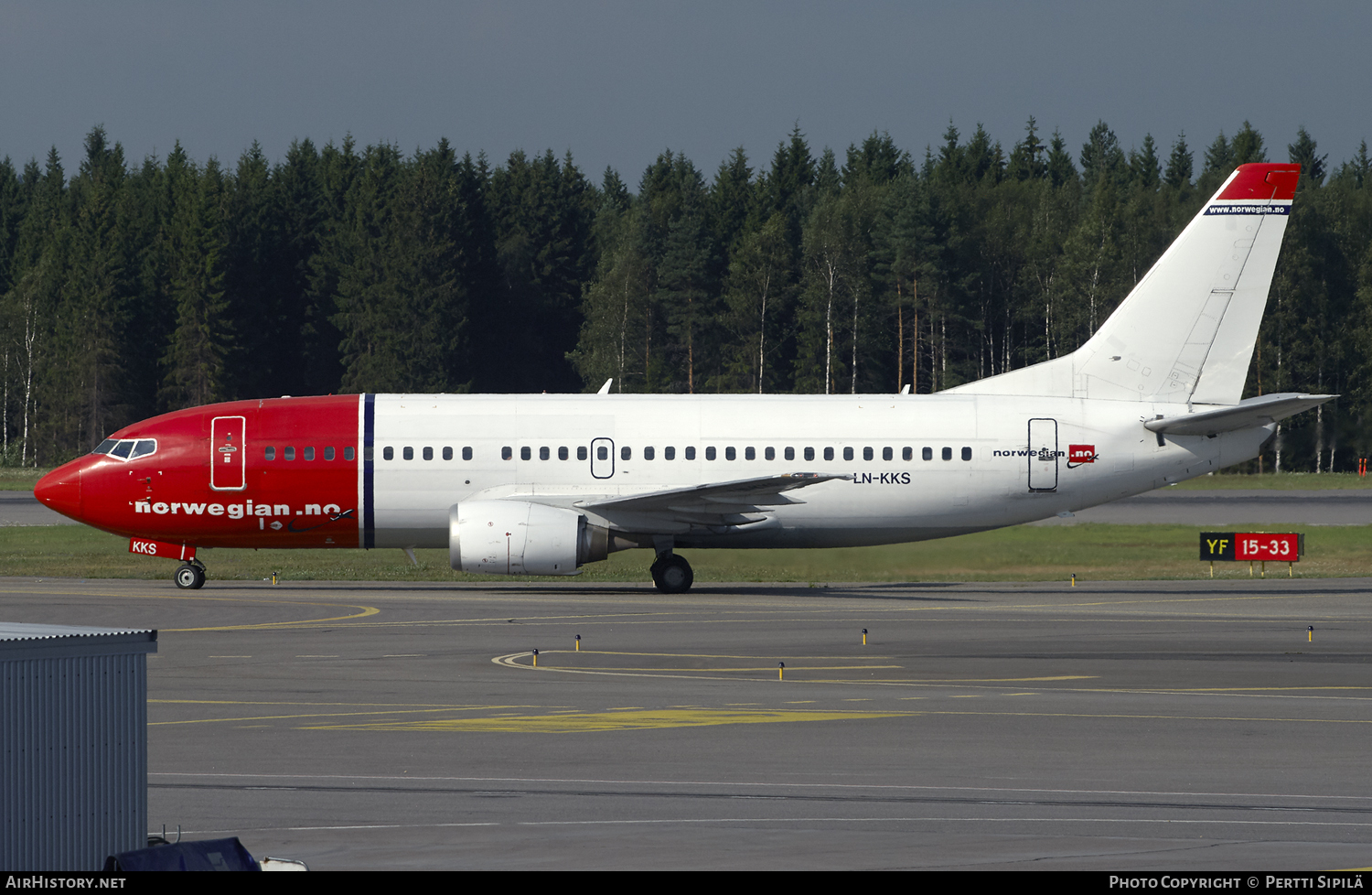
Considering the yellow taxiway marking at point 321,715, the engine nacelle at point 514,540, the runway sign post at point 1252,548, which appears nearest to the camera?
the yellow taxiway marking at point 321,715

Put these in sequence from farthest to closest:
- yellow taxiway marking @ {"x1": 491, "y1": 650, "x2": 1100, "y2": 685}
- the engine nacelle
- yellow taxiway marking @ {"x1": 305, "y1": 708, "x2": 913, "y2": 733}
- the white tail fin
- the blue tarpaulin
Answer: the white tail fin → the engine nacelle → yellow taxiway marking @ {"x1": 491, "y1": 650, "x2": 1100, "y2": 685} → yellow taxiway marking @ {"x1": 305, "y1": 708, "x2": 913, "y2": 733} → the blue tarpaulin

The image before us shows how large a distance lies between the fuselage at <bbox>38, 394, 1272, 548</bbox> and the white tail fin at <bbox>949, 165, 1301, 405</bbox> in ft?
2.61

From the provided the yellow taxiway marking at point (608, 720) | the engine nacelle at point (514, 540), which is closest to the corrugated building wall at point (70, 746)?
the yellow taxiway marking at point (608, 720)

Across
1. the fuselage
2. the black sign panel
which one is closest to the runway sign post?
the black sign panel

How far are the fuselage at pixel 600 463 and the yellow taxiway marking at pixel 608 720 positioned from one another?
693 inches

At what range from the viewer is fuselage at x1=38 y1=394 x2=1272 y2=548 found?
37719 millimetres

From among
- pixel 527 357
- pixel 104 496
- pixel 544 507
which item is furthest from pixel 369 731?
pixel 527 357

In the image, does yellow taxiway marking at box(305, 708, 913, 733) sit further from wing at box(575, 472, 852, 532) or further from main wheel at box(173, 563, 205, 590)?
main wheel at box(173, 563, 205, 590)

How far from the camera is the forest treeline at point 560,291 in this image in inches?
4368

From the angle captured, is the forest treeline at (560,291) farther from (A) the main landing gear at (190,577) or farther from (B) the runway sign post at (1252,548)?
(A) the main landing gear at (190,577)

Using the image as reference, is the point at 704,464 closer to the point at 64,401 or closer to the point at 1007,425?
the point at 1007,425

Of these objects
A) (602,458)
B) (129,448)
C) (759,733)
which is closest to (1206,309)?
(602,458)

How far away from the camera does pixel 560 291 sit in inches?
5448
